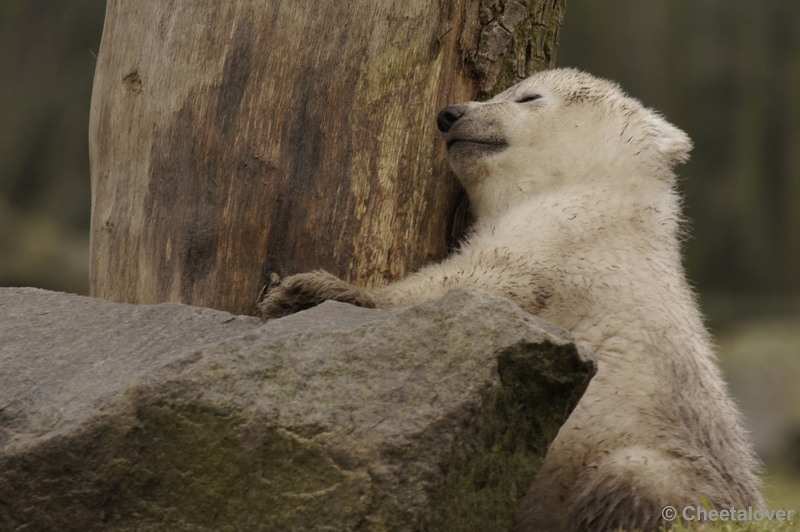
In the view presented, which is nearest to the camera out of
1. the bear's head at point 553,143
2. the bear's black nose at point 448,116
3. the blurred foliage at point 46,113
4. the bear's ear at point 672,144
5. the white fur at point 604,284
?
the white fur at point 604,284

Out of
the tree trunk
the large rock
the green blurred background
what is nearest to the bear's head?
the tree trunk

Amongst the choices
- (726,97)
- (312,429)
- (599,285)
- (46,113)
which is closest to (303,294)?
(312,429)

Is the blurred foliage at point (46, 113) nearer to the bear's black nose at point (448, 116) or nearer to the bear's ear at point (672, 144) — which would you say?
the bear's black nose at point (448, 116)

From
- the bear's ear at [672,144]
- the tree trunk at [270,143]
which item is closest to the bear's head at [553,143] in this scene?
the bear's ear at [672,144]

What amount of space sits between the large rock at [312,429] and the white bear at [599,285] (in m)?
0.43

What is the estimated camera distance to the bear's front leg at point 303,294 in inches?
125

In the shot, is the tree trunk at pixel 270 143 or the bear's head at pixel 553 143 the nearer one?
the tree trunk at pixel 270 143

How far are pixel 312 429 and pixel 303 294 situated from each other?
2.84 ft

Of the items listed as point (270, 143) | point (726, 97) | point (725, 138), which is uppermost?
point (726, 97)

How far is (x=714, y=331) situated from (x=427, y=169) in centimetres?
937

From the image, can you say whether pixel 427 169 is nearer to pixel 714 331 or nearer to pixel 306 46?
pixel 306 46

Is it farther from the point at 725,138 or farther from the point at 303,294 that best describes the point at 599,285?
the point at 725,138

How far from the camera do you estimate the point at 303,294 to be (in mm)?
3178

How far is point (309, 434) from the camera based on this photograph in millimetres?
2402
